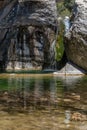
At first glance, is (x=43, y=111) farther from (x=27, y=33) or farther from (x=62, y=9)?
(x=62, y=9)

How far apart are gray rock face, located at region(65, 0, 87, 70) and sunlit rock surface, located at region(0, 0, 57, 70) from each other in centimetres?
422

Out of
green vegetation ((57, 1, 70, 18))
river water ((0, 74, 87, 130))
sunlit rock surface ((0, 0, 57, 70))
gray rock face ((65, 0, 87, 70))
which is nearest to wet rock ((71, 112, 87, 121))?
river water ((0, 74, 87, 130))

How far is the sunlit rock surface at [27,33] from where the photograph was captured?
22.4 meters

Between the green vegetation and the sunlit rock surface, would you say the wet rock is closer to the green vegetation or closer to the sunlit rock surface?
the sunlit rock surface

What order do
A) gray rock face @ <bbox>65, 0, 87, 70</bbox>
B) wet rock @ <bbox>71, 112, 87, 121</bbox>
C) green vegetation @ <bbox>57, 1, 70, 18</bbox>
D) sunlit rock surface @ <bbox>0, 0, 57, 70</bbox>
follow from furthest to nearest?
green vegetation @ <bbox>57, 1, 70, 18</bbox>
sunlit rock surface @ <bbox>0, 0, 57, 70</bbox>
gray rock face @ <bbox>65, 0, 87, 70</bbox>
wet rock @ <bbox>71, 112, 87, 121</bbox>

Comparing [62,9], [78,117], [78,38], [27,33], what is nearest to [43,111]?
[78,117]

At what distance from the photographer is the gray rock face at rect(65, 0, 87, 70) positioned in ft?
57.8

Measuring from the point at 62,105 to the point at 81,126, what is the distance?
5.96 ft

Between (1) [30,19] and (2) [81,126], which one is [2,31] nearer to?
(1) [30,19]

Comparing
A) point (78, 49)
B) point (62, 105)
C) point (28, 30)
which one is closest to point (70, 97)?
point (62, 105)

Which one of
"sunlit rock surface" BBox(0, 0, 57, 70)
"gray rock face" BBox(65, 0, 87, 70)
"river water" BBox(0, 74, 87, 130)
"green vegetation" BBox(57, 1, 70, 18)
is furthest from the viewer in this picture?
"green vegetation" BBox(57, 1, 70, 18)

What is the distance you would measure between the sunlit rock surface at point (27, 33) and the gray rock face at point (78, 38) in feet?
13.8

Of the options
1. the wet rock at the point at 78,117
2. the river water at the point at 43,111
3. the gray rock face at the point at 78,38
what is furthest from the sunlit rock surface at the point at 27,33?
the wet rock at the point at 78,117

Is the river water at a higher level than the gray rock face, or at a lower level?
higher
